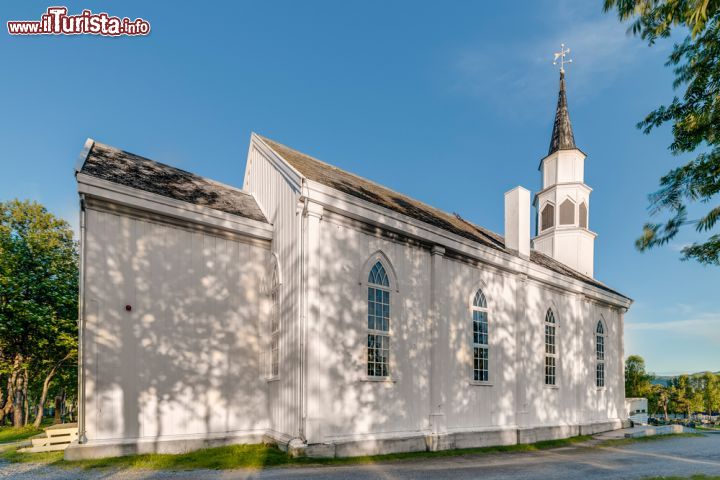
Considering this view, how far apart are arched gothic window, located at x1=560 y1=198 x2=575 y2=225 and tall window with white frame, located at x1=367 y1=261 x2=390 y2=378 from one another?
57.3 feet

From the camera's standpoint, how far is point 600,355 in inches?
891

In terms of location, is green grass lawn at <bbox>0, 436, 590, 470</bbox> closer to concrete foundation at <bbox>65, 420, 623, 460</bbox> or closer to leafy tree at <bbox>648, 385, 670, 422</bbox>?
concrete foundation at <bbox>65, 420, 623, 460</bbox>

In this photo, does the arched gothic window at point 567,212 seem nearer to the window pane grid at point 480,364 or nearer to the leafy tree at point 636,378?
the window pane grid at point 480,364

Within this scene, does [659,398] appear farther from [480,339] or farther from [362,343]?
[362,343]

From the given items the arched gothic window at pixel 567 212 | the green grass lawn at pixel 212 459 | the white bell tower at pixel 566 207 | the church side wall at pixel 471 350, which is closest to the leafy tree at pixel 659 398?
the white bell tower at pixel 566 207

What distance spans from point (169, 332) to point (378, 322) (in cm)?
534

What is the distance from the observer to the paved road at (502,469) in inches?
354

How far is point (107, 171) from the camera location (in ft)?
39.2

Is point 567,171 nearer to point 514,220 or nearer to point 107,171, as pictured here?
point 514,220

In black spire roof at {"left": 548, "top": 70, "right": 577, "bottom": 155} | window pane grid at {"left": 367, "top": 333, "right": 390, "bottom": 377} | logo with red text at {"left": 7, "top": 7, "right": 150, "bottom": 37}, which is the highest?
black spire roof at {"left": 548, "top": 70, "right": 577, "bottom": 155}

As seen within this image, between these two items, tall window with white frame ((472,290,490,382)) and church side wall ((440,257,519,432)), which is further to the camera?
tall window with white frame ((472,290,490,382))

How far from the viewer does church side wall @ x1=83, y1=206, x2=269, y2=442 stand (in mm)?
10812

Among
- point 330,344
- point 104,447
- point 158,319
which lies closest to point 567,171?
point 330,344

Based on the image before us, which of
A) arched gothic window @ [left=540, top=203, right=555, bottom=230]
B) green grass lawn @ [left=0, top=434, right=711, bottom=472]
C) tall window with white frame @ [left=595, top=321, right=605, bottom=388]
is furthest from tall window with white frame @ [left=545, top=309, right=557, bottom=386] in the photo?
arched gothic window @ [left=540, top=203, right=555, bottom=230]
